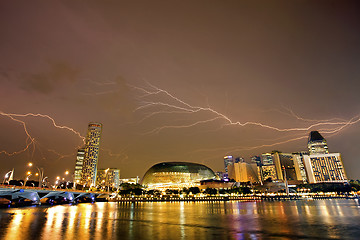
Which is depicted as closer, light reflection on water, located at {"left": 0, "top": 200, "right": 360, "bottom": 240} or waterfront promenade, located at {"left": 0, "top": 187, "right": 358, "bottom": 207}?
light reflection on water, located at {"left": 0, "top": 200, "right": 360, "bottom": 240}

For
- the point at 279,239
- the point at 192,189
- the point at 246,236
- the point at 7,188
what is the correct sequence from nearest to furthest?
the point at 279,239 < the point at 246,236 < the point at 7,188 < the point at 192,189

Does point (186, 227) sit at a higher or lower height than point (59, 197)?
lower

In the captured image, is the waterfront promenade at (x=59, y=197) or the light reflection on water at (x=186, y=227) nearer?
the light reflection on water at (x=186, y=227)

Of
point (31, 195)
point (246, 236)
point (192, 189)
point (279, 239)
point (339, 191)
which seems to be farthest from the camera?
point (192, 189)

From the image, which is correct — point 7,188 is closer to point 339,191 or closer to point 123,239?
point 123,239

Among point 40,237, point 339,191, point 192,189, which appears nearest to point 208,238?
point 40,237

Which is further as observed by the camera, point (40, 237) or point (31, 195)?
point (31, 195)

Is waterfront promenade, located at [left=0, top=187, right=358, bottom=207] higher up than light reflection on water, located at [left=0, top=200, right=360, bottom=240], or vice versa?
waterfront promenade, located at [left=0, top=187, right=358, bottom=207]

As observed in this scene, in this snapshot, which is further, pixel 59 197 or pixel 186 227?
pixel 59 197

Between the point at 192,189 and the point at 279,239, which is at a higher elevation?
the point at 192,189

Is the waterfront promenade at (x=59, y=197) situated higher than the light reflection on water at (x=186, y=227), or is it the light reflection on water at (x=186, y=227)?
the waterfront promenade at (x=59, y=197)
